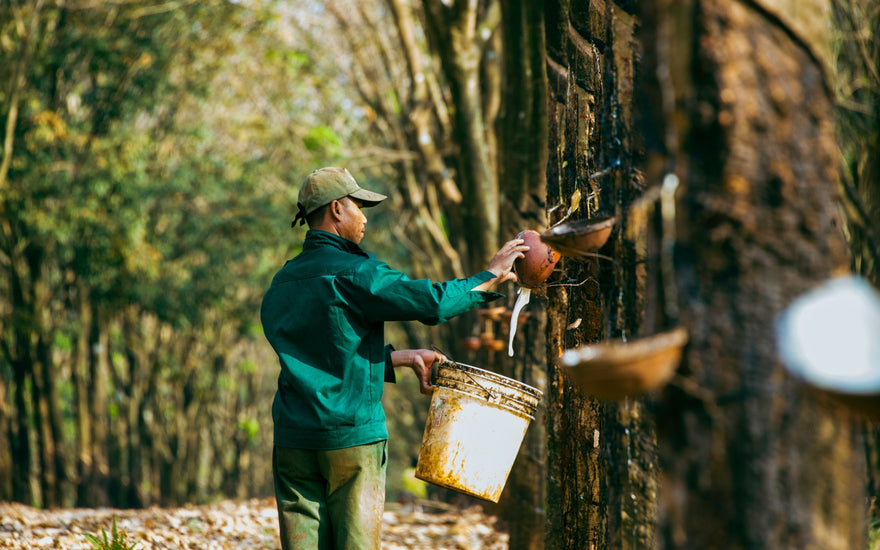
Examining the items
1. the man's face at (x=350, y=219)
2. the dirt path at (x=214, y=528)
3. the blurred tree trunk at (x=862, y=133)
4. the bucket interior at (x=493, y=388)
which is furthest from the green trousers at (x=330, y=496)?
the blurred tree trunk at (x=862, y=133)

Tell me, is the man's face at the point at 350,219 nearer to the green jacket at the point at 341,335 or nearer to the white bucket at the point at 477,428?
the green jacket at the point at 341,335

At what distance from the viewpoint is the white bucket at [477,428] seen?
4.09m

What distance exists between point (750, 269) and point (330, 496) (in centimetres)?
241

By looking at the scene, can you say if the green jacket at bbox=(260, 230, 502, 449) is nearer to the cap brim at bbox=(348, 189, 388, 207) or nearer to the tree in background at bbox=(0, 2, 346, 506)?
the cap brim at bbox=(348, 189, 388, 207)

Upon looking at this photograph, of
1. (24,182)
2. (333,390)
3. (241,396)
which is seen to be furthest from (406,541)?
(241,396)

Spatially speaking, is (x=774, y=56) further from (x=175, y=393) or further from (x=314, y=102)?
(x=175, y=393)

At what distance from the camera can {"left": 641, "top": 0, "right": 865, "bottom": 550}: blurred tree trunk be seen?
6.99 feet

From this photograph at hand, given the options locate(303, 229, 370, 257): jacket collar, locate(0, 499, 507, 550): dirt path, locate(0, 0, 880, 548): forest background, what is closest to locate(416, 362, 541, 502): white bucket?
locate(0, 0, 880, 548): forest background

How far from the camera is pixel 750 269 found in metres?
2.18

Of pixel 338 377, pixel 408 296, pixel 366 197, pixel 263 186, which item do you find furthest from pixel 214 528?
pixel 263 186

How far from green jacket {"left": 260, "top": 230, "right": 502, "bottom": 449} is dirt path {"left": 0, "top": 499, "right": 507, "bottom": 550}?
9.14 ft

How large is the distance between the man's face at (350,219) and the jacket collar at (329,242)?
0.32ft

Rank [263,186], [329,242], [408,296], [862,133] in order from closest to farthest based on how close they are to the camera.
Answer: [408,296], [329,242], [862,133], [263,186]

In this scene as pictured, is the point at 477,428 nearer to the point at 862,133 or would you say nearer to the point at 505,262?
the point at 505,262
